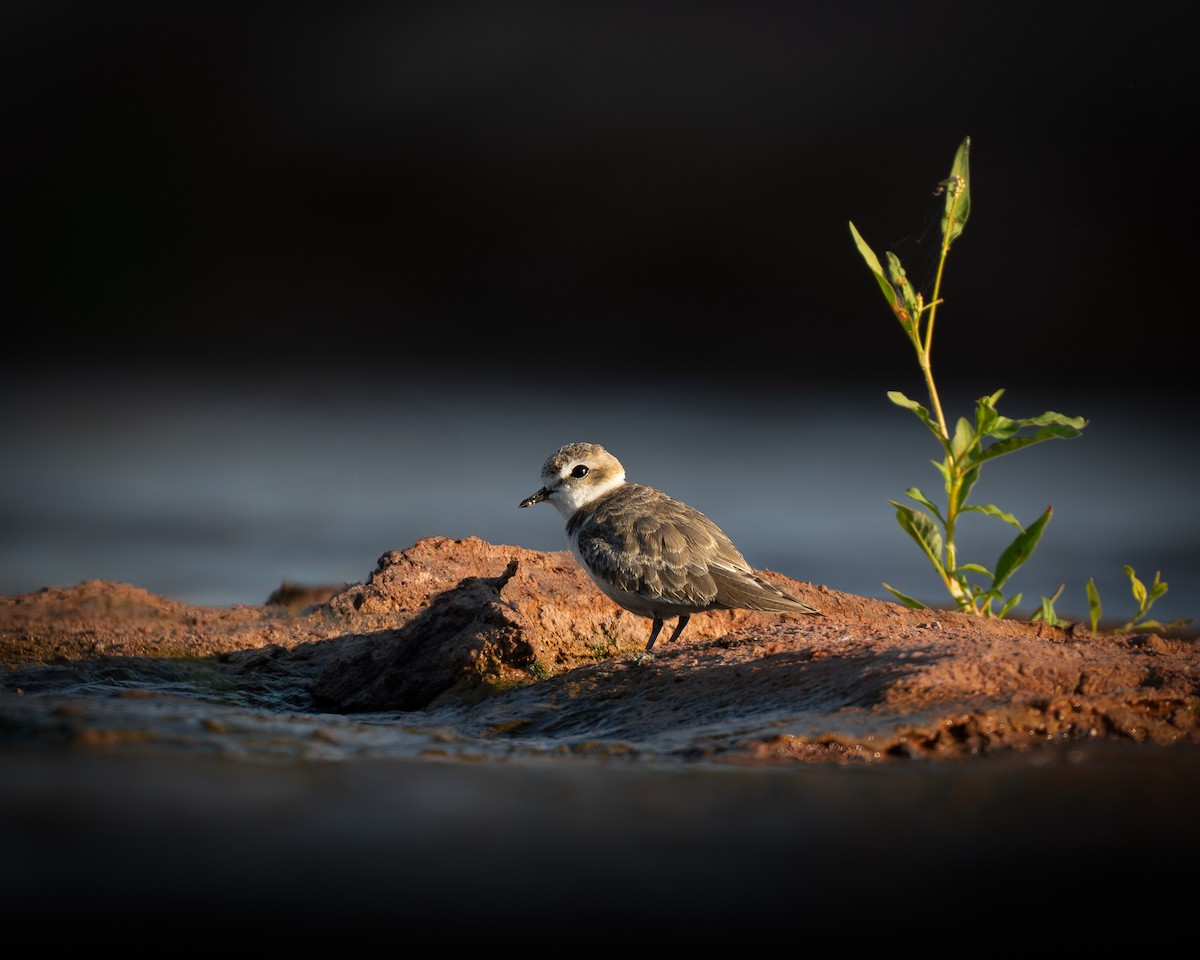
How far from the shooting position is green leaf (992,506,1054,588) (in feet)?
16.2

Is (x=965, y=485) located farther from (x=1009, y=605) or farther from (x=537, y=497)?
(x=537, y=497)

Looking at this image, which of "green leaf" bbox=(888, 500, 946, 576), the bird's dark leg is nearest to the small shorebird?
the bird's dark leg

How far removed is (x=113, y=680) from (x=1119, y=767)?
3.43 metres

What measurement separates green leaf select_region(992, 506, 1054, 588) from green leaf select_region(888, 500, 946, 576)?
0.25 meters

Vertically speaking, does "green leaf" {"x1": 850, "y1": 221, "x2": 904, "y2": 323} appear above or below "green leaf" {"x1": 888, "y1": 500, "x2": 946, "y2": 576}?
above

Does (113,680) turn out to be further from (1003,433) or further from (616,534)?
(1003,433)

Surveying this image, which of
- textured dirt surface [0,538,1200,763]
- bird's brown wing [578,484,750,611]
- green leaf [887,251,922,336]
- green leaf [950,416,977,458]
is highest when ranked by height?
green leaf [887,251,922,336]

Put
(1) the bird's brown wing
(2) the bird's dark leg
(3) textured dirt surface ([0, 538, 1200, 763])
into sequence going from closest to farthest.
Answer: (3) textured dirt surface ([0, 538, 1200, 763]), (1) the bird's brown wing, (2) the bird's dark leg

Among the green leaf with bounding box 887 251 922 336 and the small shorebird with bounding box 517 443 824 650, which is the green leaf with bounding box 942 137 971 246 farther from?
the small shorebird with bounding box 517 443 824 650

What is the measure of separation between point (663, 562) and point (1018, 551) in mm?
1499

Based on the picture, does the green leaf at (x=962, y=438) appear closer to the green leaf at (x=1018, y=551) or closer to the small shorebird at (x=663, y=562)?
the green leaf at (x=1018, y=551)

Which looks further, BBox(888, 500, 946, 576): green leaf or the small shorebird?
BBox(888, 500, 946, 576): green leaf

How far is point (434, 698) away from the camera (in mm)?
4148

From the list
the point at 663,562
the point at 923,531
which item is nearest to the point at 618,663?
the point at 663,562
